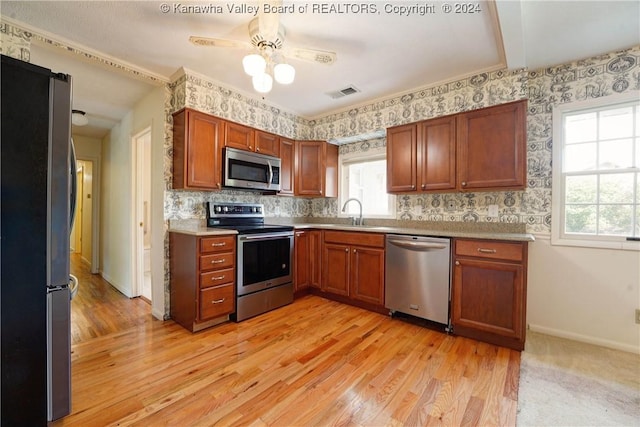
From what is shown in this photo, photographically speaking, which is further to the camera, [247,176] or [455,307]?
[247,176]

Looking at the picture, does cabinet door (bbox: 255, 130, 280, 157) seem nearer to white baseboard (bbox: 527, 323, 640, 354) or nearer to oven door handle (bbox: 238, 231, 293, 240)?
oven door handle (bbox: 238, 231, 293, 240)

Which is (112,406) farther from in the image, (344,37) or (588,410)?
(344,37)

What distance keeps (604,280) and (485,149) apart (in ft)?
4.78

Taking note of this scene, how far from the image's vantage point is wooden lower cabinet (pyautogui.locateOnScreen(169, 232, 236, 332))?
8.07ft

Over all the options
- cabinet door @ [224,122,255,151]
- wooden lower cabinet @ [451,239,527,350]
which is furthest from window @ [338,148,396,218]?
cabinet door @ [224,122,255,151]

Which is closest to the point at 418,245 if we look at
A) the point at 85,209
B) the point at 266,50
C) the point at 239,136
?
the point at 266,50

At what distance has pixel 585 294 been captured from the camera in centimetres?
236

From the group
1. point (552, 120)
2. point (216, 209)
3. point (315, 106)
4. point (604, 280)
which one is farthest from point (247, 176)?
point (604, 280)

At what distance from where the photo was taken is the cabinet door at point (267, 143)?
324 centimetres

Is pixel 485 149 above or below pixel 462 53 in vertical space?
below

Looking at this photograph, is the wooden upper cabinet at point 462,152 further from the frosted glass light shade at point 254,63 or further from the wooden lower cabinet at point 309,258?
the frosted glass light shade at point 254,63

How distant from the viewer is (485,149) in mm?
2566

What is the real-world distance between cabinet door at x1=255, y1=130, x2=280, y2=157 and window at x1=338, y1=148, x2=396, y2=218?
1047mm

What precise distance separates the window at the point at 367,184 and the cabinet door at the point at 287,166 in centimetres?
78
